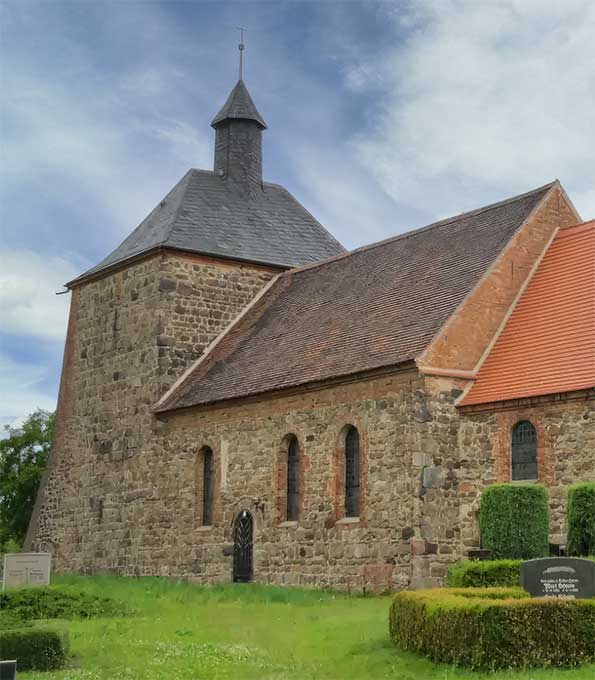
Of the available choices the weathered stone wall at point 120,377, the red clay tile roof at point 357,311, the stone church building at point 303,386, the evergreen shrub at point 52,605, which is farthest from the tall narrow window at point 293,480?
the evergreen shrub at point 52,605

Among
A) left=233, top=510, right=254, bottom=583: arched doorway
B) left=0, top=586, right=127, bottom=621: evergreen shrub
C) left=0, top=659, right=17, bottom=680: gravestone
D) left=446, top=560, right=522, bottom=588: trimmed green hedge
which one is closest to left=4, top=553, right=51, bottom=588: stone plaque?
left=0, top=586, right=127, bottom=621: evergreen shrub

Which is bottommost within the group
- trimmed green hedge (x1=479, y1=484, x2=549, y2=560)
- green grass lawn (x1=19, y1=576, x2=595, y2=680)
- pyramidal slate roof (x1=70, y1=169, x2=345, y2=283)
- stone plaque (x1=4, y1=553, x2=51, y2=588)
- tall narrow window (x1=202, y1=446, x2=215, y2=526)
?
green grass lawn (x1=19, y1=576, x2=595, y2=680)

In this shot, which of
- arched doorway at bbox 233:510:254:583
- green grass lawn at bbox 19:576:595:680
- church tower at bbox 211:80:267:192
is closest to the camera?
green grass lawn at bbox 19:576:595:680

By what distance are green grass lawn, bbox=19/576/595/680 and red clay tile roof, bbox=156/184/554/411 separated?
5900 millimetres

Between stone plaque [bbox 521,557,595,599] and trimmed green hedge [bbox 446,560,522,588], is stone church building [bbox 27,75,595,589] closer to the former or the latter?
trimmed green hedge [bbox 446,560,522,588]

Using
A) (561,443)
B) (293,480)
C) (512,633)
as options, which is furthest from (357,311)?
(512,633)

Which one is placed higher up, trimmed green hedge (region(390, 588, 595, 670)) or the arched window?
the arched window

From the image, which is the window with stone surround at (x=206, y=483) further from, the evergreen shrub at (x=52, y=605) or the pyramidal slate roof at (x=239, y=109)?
the pyramidal slate roof at (x=239, y=109)

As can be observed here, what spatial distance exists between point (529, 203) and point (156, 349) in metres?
11.2

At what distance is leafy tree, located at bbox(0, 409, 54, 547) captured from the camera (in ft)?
154

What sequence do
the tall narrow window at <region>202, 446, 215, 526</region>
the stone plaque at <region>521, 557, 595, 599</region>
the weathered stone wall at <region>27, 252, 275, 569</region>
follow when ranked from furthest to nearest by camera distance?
1. the weathered stone wall at <region>27, 252, 275, 569</region>
2. the tall narrow window at <region>202, 446, 215, 526</region>
3. the stone plaque at <region>521, 557, 595, 599</region>

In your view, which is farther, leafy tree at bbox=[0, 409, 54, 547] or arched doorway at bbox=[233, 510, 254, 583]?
leafy tree at bbox=[0, 409, 54, 547]

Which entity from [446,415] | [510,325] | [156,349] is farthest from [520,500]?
[156,349]

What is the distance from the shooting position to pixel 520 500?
19.6 m
